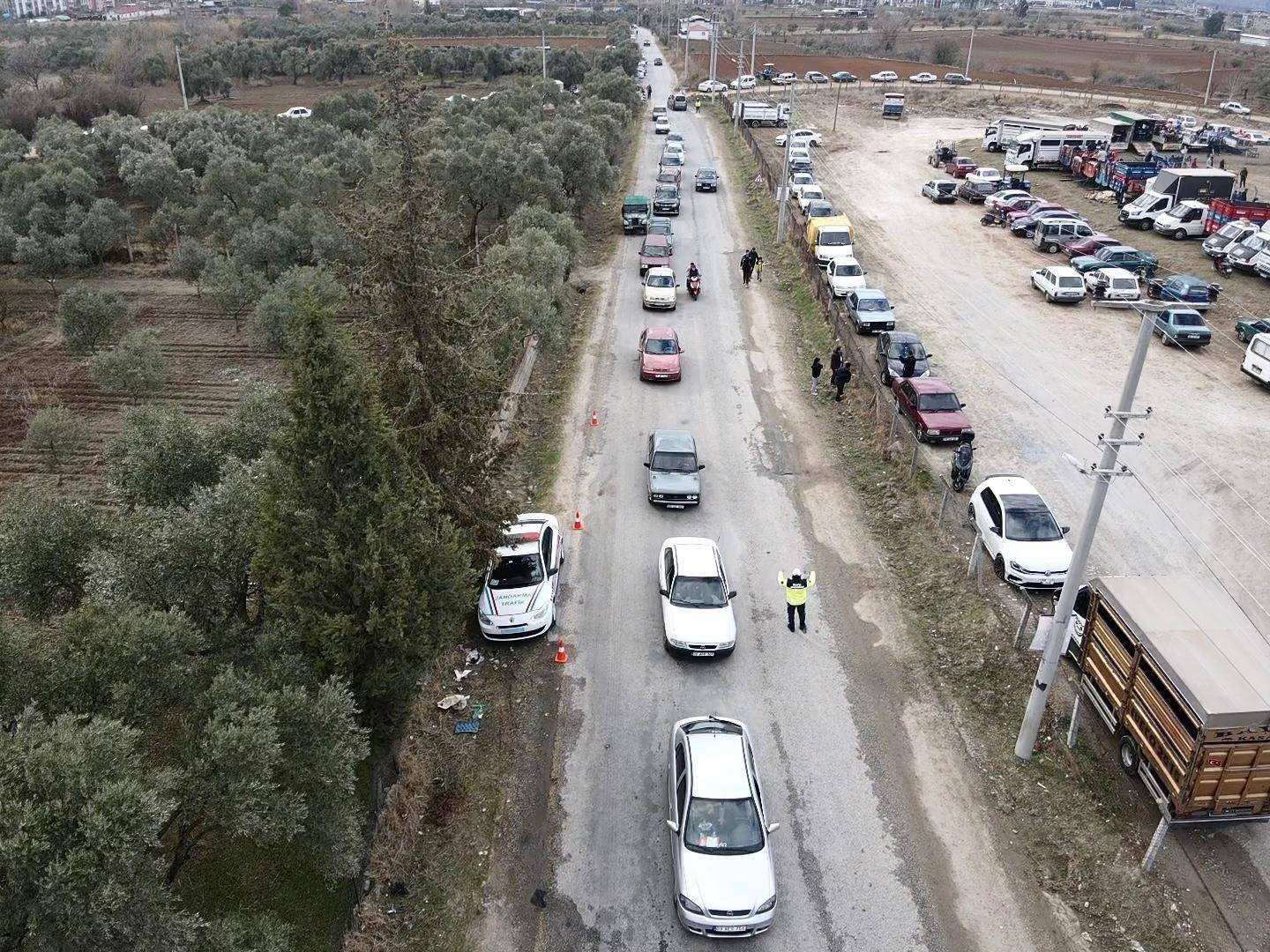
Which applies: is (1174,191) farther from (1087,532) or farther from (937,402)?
(1087,532)

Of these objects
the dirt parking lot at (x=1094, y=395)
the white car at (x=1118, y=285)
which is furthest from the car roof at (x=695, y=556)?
the white car at (x=1118, y=285)

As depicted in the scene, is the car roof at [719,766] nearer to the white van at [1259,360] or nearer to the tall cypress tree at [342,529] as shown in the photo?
the tall cypress tree at [342,529]

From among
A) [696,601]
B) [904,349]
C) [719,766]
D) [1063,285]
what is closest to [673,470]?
[696,601]

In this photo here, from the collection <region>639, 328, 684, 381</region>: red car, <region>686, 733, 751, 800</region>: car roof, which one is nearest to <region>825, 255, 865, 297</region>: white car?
<region>639, 328, 684, 381</region>: red car

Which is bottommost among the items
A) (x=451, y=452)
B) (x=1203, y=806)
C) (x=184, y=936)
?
(x=1203, y=806)

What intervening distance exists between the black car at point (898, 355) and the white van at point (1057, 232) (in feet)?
58.5

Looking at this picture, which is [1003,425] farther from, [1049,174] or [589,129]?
[1049,174]

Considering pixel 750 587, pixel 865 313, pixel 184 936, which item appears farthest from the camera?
pixel 865 313

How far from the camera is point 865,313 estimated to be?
32.0m

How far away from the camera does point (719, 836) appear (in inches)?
484

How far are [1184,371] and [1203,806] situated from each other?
21222 millimetres

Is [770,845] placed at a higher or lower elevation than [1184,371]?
lower

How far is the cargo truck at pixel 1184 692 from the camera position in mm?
11812

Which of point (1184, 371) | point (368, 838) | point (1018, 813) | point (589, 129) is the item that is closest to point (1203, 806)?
point (1018, 813)
